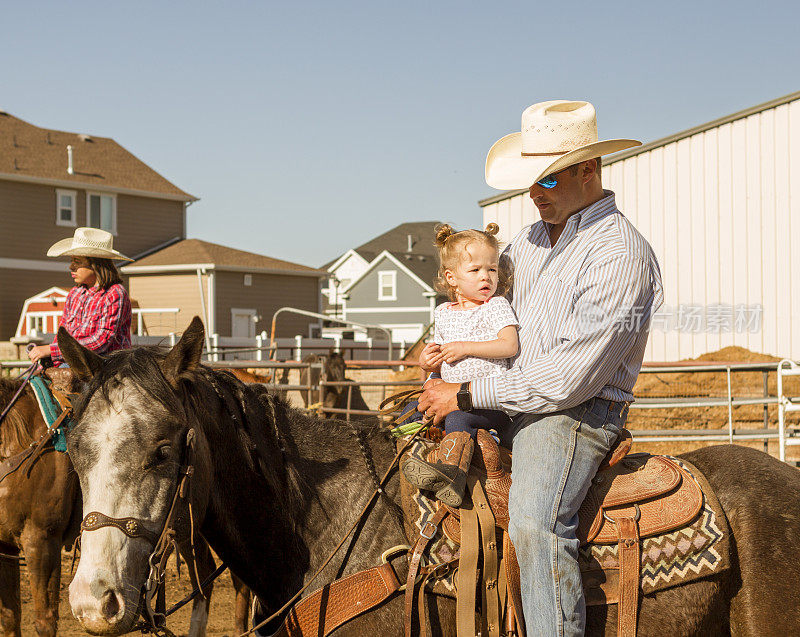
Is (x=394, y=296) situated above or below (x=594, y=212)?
above

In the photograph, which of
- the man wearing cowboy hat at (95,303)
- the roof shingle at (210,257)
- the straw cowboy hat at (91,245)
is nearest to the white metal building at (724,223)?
the straw cowboy hat at (91,245)

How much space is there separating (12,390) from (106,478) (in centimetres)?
369

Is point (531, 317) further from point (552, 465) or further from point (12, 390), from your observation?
point (12, 390)

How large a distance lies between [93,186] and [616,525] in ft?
102

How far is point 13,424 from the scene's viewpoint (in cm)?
549

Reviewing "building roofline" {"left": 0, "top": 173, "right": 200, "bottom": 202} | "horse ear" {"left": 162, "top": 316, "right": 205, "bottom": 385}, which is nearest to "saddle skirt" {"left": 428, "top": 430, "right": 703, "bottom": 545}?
"horse ear" {"left": 162, "top": 316, "right": 205, "bottom": 385}

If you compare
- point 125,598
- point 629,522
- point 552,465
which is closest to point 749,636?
point 629,522

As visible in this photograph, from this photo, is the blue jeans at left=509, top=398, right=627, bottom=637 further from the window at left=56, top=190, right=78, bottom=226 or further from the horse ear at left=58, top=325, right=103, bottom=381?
the window at left=56, top=190, right=78, bottom=226

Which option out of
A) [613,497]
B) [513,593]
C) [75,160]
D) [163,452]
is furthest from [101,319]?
[75,160]

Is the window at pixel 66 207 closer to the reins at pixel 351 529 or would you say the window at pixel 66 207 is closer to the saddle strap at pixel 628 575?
the reins at pixel 351 529

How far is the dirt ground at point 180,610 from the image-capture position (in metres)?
6.18

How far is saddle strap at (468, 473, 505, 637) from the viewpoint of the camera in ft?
8.57

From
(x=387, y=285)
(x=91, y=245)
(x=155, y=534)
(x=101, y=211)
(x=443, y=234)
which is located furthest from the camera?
(x=387, y=285)

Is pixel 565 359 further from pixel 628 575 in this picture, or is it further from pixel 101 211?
pixel 101 211
